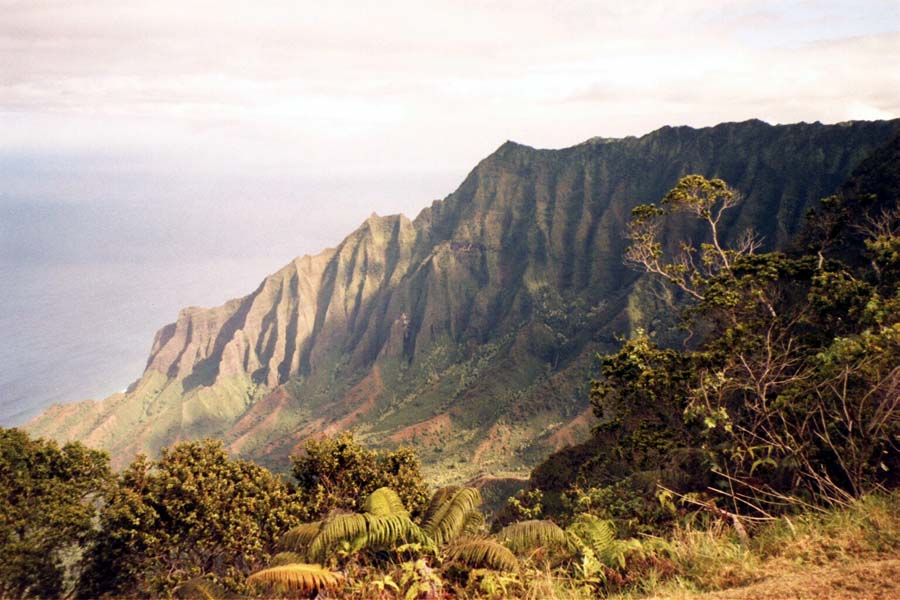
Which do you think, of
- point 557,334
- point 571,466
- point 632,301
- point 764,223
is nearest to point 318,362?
point 557,334

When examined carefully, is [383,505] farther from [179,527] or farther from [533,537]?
[179,527]

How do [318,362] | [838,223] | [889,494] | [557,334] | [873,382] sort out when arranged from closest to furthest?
1. [889,494]
2. [873,382]
3. [838,223]
4. [557,334]
5. [318,362]

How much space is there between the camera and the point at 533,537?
29.7 feet

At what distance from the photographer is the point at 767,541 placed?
736cm

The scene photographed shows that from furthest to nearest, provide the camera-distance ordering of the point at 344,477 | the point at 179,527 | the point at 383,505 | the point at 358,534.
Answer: the point at 344,477
the point at 179,527
the point at 383,505
the point at 358,534

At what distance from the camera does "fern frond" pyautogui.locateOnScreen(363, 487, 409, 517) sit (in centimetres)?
989

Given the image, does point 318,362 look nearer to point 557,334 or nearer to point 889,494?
point 557,334

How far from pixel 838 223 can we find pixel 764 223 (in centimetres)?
10435

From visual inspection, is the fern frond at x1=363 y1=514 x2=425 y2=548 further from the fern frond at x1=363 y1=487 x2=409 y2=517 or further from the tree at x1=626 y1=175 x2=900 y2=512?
the tree at x1=626 y1=175 x2=900 y2=512

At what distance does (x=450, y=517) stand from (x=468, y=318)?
139813 millimetres

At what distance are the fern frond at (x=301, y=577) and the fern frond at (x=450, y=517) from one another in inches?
82.6

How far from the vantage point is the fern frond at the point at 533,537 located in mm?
8977

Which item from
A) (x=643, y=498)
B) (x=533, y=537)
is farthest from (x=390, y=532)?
(x=643, y=498)

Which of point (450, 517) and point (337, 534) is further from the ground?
point (337, 534)
